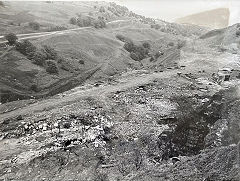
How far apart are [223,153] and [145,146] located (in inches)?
168

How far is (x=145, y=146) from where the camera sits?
17.6 m

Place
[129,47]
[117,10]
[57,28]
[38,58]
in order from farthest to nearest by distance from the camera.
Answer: [117,10]
[57,28]
[129,47]
[38,58]

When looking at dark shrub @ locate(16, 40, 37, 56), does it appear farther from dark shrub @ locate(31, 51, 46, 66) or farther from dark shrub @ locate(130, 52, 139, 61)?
dark shrub @ locate(130, 52, 139, 61)

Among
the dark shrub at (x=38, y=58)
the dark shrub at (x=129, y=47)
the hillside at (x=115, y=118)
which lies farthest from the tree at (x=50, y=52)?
the dark shrub at (x=129, y=47)

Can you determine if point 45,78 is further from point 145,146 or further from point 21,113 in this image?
point 145,146

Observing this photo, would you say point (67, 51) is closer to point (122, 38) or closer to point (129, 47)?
point (129, 47)

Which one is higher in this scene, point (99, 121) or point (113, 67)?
point (99, 121)

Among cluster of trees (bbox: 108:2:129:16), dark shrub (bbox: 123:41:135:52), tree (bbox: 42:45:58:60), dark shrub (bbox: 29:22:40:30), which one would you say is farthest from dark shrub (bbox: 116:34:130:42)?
cluster of trees (bbox: 108:2:129:16)

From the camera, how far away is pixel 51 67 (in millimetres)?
34969

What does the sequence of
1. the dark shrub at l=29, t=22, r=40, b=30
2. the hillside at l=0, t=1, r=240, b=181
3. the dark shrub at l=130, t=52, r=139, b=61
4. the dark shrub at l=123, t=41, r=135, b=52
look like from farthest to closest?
the dark shrub at l=123, t=41, r=135, b=52 < the dark shrub at l=29, t=22, r=40, b=30 < the dark shrub at l=130, t=52, r=139, b=61 < the hillside at l=0, t=1, r=240, b=181

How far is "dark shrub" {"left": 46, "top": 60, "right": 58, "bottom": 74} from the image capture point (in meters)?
34.6

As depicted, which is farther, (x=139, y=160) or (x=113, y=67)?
(x=113, y=67)

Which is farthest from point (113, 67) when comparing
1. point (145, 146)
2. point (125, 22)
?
point (125, 22)

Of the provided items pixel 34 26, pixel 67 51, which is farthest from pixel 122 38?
pixel 67 51
